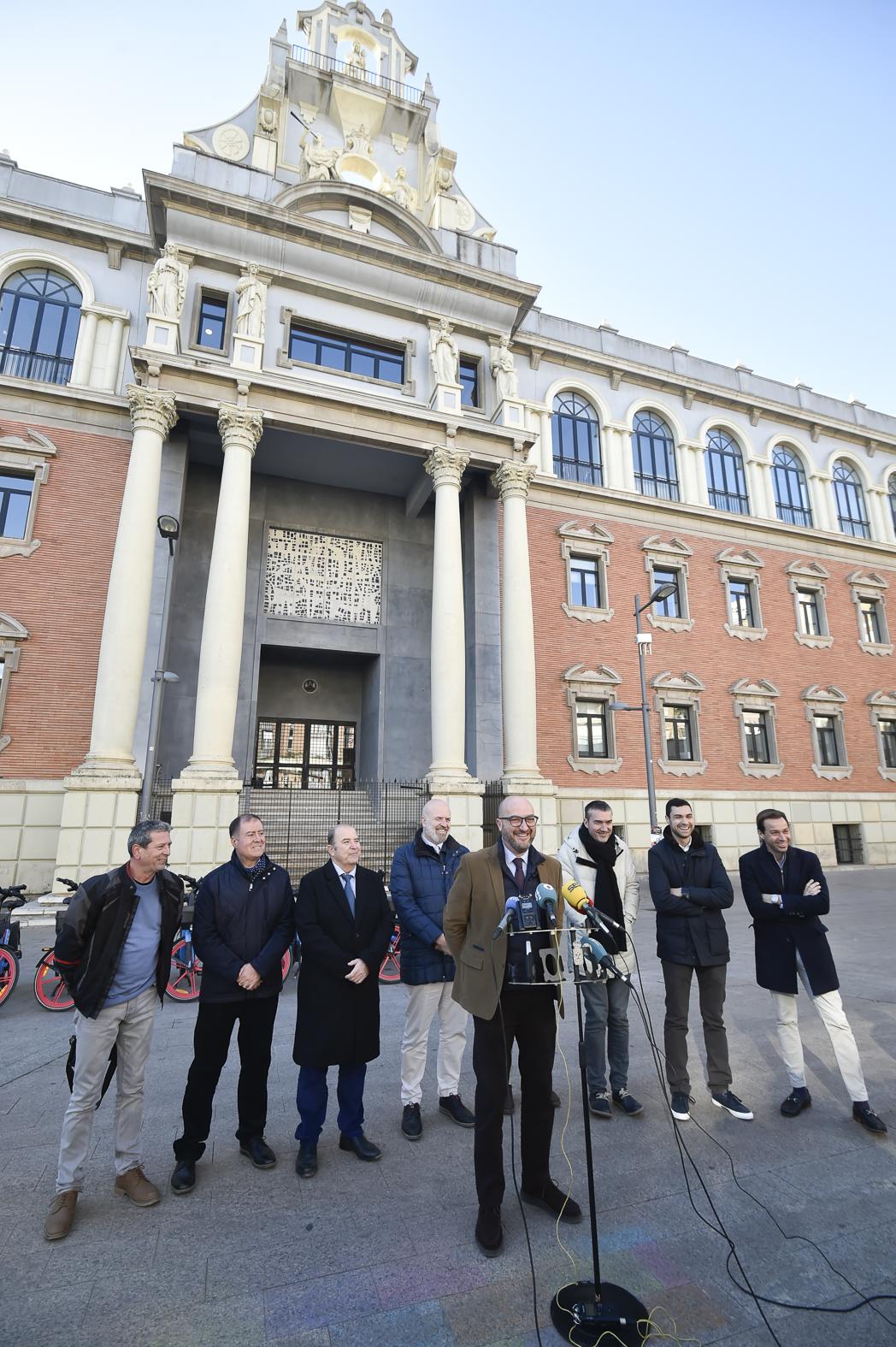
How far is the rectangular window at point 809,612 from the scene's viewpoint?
23234 millimetres

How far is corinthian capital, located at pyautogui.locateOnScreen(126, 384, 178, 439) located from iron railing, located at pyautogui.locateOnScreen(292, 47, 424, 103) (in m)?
12.8

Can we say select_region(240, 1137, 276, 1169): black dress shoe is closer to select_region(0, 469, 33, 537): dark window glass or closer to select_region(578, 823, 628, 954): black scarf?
select_region(578, 823, 628, 954): black scarf

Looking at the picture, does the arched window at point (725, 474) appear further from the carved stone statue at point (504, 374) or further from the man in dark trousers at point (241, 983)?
the man in dark trousers at point (241, 983)

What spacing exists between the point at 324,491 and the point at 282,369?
4117mm

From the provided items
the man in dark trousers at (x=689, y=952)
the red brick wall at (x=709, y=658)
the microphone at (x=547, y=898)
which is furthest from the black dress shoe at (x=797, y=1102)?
the red brick wall at (x=709, y=658)

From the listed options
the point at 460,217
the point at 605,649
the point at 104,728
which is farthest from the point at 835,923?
the point at 460,217

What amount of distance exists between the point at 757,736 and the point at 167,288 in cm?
2125

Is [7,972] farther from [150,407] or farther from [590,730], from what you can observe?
[590,730]

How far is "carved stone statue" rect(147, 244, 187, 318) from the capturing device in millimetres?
15344

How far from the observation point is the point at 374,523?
67.4ft

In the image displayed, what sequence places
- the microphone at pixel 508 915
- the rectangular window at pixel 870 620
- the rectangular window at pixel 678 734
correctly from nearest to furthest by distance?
the microphone at pixel 508 915
the rectangular window at pixel 678 734
the rectangular window at pixel 870 620

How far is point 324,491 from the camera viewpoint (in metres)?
20.2

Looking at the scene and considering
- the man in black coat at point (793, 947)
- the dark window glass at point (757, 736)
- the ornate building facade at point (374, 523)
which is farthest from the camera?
the dark window glass at point (757, 736)

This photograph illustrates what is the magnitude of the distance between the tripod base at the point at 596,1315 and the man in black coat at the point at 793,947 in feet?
7.98
